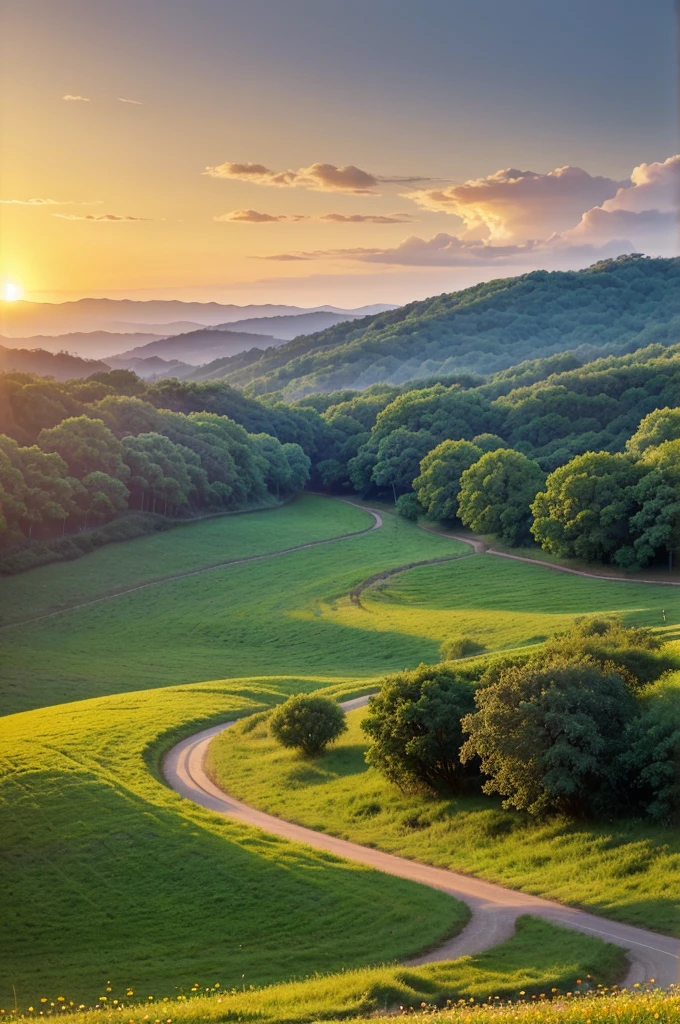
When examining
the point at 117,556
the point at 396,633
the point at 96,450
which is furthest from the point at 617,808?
the point at 96,450

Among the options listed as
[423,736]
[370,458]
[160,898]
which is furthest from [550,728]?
[370,458]

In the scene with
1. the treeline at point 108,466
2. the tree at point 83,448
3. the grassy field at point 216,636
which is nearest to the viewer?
the grassy field at point 216,636

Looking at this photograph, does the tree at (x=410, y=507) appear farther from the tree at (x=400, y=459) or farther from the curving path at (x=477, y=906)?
the curving path at (x=477, y=906)

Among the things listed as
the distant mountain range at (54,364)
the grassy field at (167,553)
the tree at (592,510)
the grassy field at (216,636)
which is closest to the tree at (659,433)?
the tree at (592,510)

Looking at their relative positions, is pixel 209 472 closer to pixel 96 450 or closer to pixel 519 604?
pixel 96 450

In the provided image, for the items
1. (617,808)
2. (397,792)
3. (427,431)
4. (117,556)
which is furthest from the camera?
(427,431)

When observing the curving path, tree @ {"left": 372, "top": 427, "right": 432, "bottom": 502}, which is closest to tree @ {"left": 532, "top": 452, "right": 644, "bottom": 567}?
tree @ {"left": 372, "top": 427, "right": 432, "bottom": 502}
